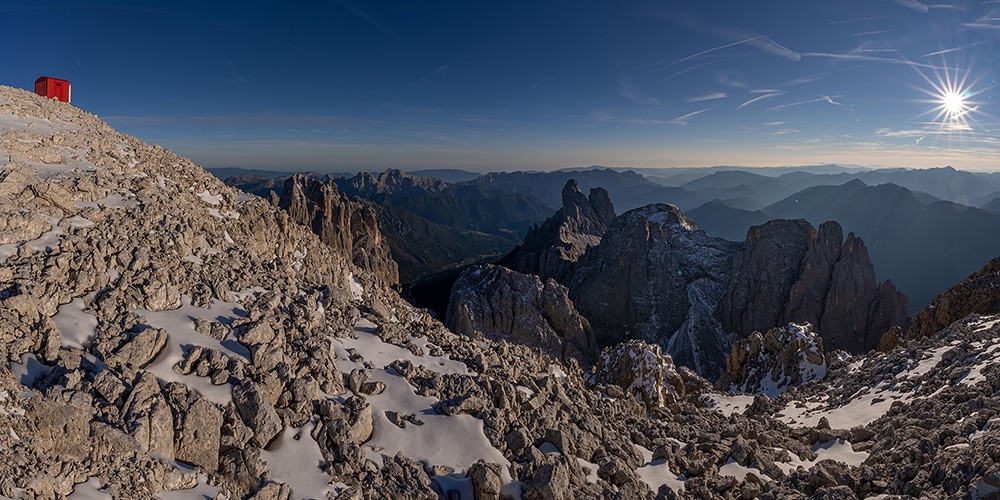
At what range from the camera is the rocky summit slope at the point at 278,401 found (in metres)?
11.5

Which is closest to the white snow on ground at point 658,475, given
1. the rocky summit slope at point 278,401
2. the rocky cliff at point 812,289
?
the rocky summit slope at point 278,401

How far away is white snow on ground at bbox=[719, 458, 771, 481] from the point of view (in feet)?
58.8

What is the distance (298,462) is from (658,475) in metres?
13.2

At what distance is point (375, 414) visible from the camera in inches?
617

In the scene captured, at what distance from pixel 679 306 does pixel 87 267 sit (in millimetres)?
114595

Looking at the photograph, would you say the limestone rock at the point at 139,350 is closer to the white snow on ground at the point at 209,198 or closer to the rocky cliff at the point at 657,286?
the white snow on ground at the point at 209,198

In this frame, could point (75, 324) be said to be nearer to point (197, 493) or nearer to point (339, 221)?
point (197, 493)

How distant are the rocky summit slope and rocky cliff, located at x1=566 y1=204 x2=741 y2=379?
3088 inches

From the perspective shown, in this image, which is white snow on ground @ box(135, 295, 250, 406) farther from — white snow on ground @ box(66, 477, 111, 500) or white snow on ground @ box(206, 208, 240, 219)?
white snow on ground @ box(206, 208, 240, 219)

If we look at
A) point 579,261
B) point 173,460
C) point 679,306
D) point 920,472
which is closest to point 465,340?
point 173,460

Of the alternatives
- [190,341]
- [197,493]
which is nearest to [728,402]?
[197,493]

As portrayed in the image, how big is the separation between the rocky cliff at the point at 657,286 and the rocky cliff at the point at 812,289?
6.35 m

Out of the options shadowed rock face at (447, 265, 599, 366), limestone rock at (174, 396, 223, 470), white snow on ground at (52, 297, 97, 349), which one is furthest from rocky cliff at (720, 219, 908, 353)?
white snow on ground at (52, 297, 97, 349)

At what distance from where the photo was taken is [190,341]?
48.5ft
